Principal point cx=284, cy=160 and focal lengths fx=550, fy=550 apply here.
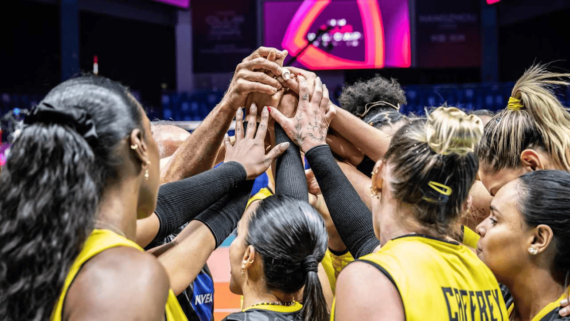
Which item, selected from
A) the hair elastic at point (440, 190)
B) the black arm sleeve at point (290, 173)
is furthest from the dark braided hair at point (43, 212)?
the black arm sleeve at point (290, 173)

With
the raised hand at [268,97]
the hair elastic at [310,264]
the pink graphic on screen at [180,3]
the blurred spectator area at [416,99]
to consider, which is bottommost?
the hair elastic at [310,264]

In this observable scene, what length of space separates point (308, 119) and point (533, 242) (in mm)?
834

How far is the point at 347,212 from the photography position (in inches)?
64.7

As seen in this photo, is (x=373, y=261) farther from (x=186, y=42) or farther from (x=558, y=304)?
(x=186, y=42)

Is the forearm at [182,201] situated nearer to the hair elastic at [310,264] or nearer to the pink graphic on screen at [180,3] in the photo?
the hair elastic at [310,264]

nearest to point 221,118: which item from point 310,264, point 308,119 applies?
point 308,119

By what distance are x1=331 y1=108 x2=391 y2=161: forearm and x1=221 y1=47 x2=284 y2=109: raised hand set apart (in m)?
0.26

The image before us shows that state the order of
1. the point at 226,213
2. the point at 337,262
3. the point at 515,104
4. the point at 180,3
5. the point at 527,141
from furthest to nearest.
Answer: the point at 180,3
the point at 337,262
the point at 515,104
the point at 527,141
the point at 226,213

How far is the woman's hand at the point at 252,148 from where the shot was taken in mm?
1847

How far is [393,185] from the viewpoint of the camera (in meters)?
1.36

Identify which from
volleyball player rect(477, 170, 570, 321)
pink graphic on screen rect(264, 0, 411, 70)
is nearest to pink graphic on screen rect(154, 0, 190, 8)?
pink graphic on screen rect(264, 0, 411, 70)

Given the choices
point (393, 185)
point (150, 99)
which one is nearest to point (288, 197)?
point (393, 185)

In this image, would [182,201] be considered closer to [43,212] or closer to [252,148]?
[252,148]

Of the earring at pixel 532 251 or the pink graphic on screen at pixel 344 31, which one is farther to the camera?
the pink graphic on screen at pixel 344 31
